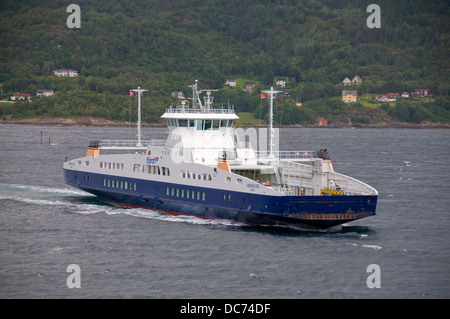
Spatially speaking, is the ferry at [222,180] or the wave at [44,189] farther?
the wave at [44,189]

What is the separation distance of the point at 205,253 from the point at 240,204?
6883 mm

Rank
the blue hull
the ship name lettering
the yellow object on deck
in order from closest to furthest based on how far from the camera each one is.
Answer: the blue hull → the yellow object on deck → the ship name lettering

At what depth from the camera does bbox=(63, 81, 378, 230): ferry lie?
48656 mm

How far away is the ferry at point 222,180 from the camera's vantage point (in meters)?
48.7

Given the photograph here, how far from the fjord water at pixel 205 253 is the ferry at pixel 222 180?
1.31 m

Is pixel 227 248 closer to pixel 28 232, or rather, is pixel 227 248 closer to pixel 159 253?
pixel 159 253

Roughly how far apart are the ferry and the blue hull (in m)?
0.07
